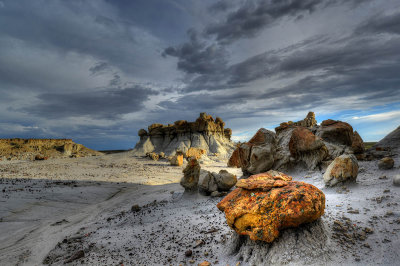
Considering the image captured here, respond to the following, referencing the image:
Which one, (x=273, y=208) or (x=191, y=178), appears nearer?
(x=273, y=208)

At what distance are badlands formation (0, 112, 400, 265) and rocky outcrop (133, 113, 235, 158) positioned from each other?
96.3 ft

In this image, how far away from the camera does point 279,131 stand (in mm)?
17719

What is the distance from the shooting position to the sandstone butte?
15.0ft

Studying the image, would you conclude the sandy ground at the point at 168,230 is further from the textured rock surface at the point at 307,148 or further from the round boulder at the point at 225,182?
the round boulder at the point at 225,182

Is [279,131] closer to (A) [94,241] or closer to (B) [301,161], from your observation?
(B) [301,161]

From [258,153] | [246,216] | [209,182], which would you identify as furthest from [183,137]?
[246,216]

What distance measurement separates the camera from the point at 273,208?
188 inches

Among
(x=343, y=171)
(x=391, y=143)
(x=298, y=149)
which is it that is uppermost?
(x=391, y=143)

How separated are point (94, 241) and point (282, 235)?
6.72 meters

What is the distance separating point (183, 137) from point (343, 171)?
4111cm

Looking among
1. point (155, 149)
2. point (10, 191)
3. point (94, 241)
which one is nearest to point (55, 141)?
Answer: point (155, 149)

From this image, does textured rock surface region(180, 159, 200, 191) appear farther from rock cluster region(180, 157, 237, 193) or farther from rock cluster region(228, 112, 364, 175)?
rock cluster region(228, 112, 364, 175)

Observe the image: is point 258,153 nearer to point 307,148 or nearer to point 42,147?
point 307,148

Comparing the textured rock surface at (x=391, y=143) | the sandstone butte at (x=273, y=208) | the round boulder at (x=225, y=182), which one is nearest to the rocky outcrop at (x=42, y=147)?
the round boulder at (x=225, y=182)
